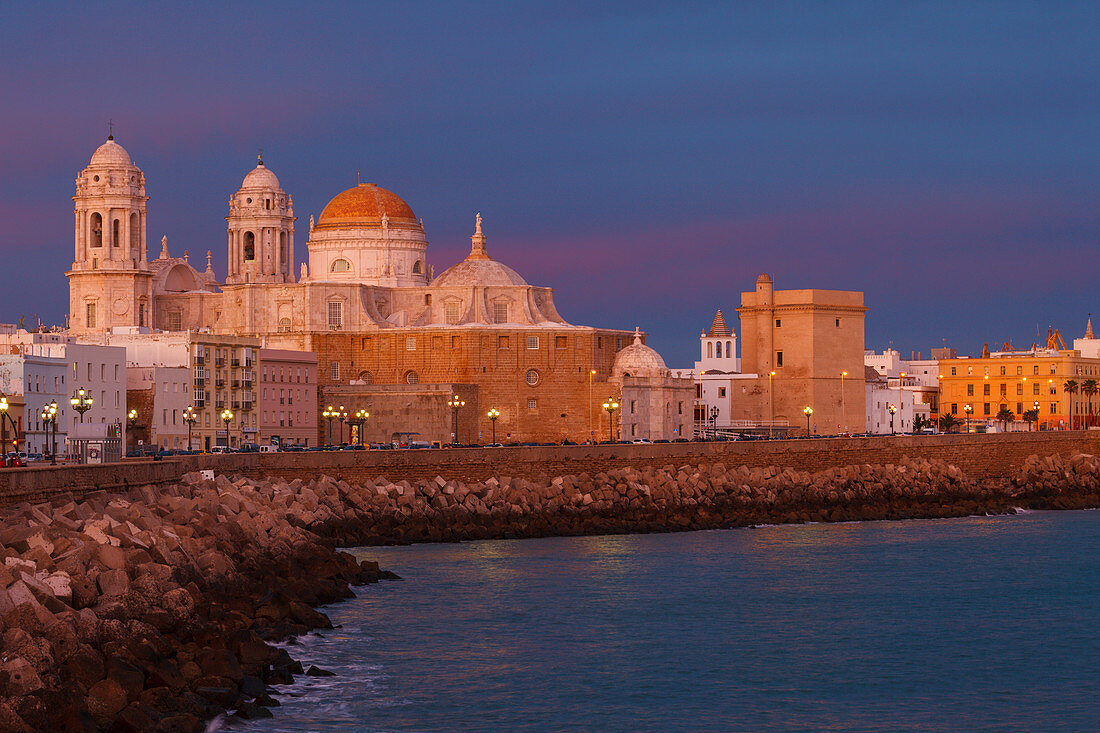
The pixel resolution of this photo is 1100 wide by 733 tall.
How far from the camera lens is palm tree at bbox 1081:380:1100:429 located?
105 metres

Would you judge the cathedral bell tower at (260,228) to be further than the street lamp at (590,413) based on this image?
Yes

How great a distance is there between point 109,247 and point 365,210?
52.7 ft

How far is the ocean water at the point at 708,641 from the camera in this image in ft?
74.9

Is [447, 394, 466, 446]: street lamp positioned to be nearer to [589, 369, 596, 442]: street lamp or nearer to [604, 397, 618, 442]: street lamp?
[604, 397, 618, 442]: street lamp

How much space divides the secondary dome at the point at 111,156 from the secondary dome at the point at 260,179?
7970 mm

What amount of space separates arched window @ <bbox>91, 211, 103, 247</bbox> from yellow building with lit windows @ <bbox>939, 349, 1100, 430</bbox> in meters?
57.3

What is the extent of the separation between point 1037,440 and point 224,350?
3633 cm

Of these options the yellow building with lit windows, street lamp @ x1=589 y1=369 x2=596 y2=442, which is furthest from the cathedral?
the yellow building with lit windows

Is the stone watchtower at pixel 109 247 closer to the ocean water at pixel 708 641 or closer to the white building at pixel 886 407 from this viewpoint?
the white building at pixel 886 407

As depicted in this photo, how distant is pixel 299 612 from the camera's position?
90.7 ft

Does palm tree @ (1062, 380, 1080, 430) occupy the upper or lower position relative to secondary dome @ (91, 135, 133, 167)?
lower

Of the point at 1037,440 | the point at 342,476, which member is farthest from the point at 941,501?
the point at 342,476

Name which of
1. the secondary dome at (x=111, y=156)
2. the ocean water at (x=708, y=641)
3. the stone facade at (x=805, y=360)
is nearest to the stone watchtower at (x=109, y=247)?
the secondary dome at (x=111, y=156)

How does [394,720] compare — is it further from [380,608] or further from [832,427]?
[832,427]
